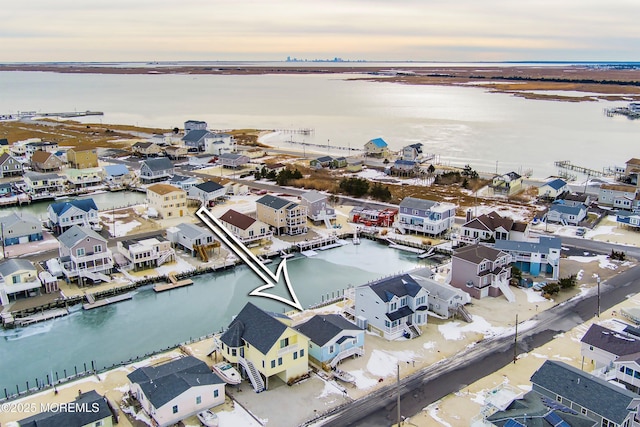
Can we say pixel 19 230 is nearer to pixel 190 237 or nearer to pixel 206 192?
pixel 190 237

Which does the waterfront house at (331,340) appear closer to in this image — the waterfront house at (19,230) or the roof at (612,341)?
the roof at (612,341)

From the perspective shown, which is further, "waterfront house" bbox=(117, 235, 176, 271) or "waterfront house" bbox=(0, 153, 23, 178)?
"waterfront house" bbox=(0, 153, 23, 178)

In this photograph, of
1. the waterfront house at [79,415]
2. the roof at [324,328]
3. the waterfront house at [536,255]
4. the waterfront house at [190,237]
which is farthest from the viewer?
the waterfront house at [190,237]

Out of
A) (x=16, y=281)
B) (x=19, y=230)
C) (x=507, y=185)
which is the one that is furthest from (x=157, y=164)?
(x=507, y=185)

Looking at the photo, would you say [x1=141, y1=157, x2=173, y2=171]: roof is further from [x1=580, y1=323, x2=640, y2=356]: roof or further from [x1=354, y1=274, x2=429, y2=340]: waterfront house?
[x1=580, y1=323, x2=640, y2=356]: roof

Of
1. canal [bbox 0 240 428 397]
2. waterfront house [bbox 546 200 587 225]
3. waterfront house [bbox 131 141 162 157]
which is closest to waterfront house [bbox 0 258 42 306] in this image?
canal [bbox 0 240 428 397]

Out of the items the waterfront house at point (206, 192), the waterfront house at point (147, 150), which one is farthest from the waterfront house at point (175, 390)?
the waterfront house at point (147, 150)
